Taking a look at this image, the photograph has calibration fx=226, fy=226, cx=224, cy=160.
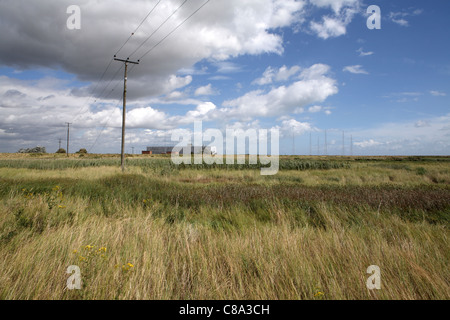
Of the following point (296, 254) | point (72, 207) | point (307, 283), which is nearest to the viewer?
point (307, 283)

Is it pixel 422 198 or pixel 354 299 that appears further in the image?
pixel 422 198
